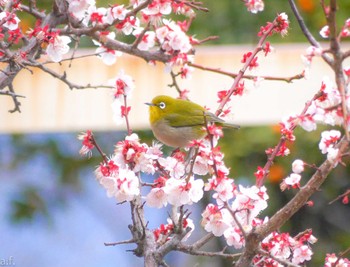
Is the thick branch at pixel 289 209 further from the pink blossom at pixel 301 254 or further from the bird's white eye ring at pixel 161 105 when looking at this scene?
the bird's white eye ring at pixel 161 105

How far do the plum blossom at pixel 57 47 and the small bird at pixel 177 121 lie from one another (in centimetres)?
67

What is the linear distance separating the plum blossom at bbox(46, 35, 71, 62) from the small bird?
67 centimetres

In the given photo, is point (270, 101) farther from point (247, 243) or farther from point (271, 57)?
point (247, 243)

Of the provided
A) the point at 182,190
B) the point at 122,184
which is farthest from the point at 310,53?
the point at 122,184

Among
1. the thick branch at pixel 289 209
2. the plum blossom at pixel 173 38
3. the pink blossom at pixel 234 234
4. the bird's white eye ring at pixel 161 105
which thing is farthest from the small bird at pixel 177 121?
the thick branch at pixel 289 209

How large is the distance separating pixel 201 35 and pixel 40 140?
5.46 feet

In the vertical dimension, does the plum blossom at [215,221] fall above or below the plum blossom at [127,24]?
below

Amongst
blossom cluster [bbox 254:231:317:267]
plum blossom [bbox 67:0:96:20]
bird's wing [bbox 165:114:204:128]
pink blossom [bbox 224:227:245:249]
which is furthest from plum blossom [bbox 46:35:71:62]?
blossom cluster [bbox 254:231:317:267]

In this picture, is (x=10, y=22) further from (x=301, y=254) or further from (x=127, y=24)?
(x=301, y=254)

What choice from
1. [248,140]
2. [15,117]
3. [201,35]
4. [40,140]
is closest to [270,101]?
[248,140]

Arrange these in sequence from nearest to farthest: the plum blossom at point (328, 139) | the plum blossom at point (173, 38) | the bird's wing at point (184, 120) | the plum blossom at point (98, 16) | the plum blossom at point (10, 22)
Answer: the plum blossom at point (328, 139) → the plum blossom at point (10, 22) → the plum blossom at point (98, 16) → the plum blossom at point (173, 38) → the bird's wing at point (184, 120)

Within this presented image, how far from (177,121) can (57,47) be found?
0.79m

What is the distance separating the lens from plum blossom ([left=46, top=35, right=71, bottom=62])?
2619mm

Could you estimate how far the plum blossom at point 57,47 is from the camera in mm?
2619
